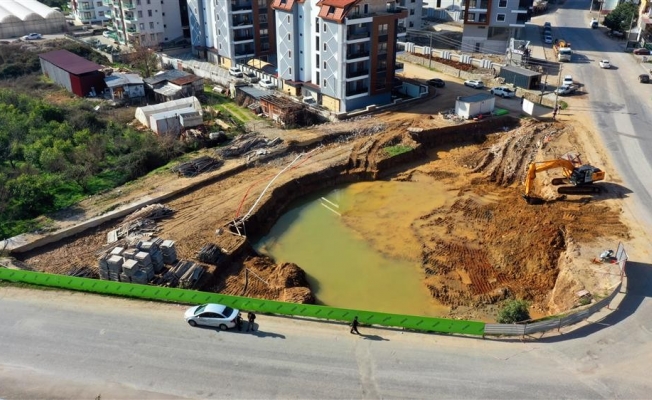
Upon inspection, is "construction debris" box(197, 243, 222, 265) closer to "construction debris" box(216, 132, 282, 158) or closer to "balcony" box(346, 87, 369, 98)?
"construction debris" box(216, 132, 282, 158)

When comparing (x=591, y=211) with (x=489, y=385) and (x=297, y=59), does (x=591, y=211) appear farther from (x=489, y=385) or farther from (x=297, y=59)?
(x=297, y=59)

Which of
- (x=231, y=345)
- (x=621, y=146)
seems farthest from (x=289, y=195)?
(x=621, y=146)

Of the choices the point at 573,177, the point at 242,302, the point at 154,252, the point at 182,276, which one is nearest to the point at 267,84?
the point at 154,252

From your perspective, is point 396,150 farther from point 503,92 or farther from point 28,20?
point 28,20

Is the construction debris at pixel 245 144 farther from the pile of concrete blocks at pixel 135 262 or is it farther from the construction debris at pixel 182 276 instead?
the construction debris at pixel 182 276

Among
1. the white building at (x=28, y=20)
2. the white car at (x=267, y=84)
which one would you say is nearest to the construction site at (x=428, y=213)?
the white car at (x=267, y=84)

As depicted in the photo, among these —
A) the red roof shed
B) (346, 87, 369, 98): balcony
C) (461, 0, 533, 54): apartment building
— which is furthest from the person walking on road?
(461, 0, 533, 54): apartment building
